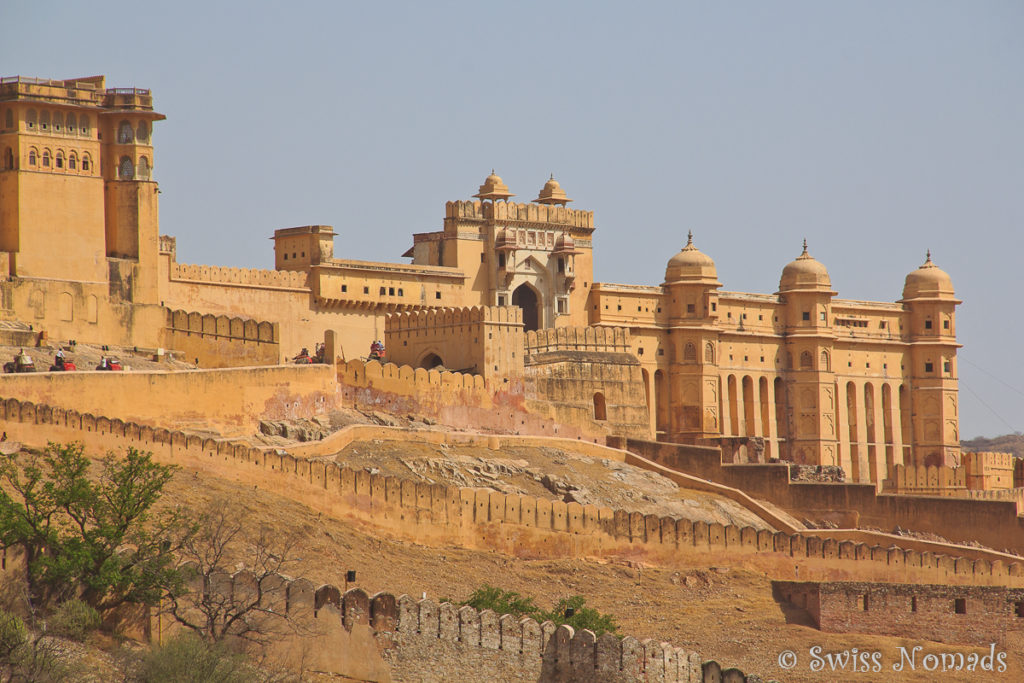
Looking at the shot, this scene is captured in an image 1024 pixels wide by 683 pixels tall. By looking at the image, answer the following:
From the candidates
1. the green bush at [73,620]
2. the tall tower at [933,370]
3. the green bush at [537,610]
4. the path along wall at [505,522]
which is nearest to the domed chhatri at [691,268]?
the tall tower at [933,370]

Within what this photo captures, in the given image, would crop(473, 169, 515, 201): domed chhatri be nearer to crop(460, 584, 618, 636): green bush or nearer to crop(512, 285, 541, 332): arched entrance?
crop(512, 285, 541, 332): arched entrance

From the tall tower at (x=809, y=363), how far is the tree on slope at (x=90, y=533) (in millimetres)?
41882

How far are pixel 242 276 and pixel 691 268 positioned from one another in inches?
699

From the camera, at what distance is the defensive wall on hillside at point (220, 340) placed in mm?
54469

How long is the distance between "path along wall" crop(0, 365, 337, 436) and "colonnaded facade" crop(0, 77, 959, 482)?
316cm

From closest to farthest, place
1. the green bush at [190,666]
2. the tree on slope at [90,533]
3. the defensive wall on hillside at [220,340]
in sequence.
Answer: the green bush at [190,666] < the tree on slope at [90,533] < the defensive wall on hillside at [220,340]

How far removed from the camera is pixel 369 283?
66000 millimetres

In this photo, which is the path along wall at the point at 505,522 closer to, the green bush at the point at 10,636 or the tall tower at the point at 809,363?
the green bush at the point at 10,636

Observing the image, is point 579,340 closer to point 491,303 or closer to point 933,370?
point 491,303

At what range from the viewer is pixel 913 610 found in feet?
150

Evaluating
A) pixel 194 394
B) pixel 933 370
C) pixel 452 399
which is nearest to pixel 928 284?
pixel 933 370

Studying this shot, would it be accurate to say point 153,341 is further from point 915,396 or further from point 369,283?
point 915,396

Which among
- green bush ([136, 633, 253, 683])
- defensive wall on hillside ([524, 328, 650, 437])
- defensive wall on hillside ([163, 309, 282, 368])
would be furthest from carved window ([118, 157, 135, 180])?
green bush ([136, 633, 253, 683])

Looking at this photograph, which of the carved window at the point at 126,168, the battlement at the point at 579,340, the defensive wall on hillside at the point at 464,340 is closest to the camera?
the carved window at the point at 126,168
